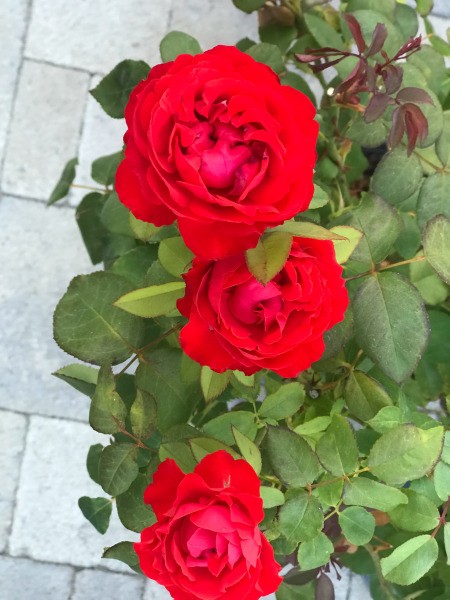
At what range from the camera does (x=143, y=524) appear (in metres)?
0.65

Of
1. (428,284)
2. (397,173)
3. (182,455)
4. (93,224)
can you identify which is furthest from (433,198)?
(93,224)

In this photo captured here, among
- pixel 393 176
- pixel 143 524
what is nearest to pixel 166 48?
pixel 393 176

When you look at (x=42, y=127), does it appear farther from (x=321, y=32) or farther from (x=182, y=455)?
(x=182, y=455)

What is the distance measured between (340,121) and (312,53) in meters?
0.16

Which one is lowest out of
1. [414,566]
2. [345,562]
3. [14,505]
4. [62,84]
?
[14,505]

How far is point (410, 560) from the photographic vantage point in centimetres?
59

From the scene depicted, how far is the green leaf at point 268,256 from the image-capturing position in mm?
429

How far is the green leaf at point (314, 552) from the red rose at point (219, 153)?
12.0 inches

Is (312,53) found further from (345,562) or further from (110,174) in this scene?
(345,562)

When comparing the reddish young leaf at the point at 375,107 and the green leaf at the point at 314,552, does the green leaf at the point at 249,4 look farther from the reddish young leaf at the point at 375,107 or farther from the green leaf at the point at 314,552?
the green leaf at the point at 314,552

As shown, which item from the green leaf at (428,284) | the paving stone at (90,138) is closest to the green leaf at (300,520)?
the green leaf at (428,284)

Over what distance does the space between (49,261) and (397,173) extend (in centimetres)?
80

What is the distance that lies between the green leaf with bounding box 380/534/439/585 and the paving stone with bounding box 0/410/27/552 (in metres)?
0.87

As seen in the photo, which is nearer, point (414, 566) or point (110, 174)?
point (414, 566)
